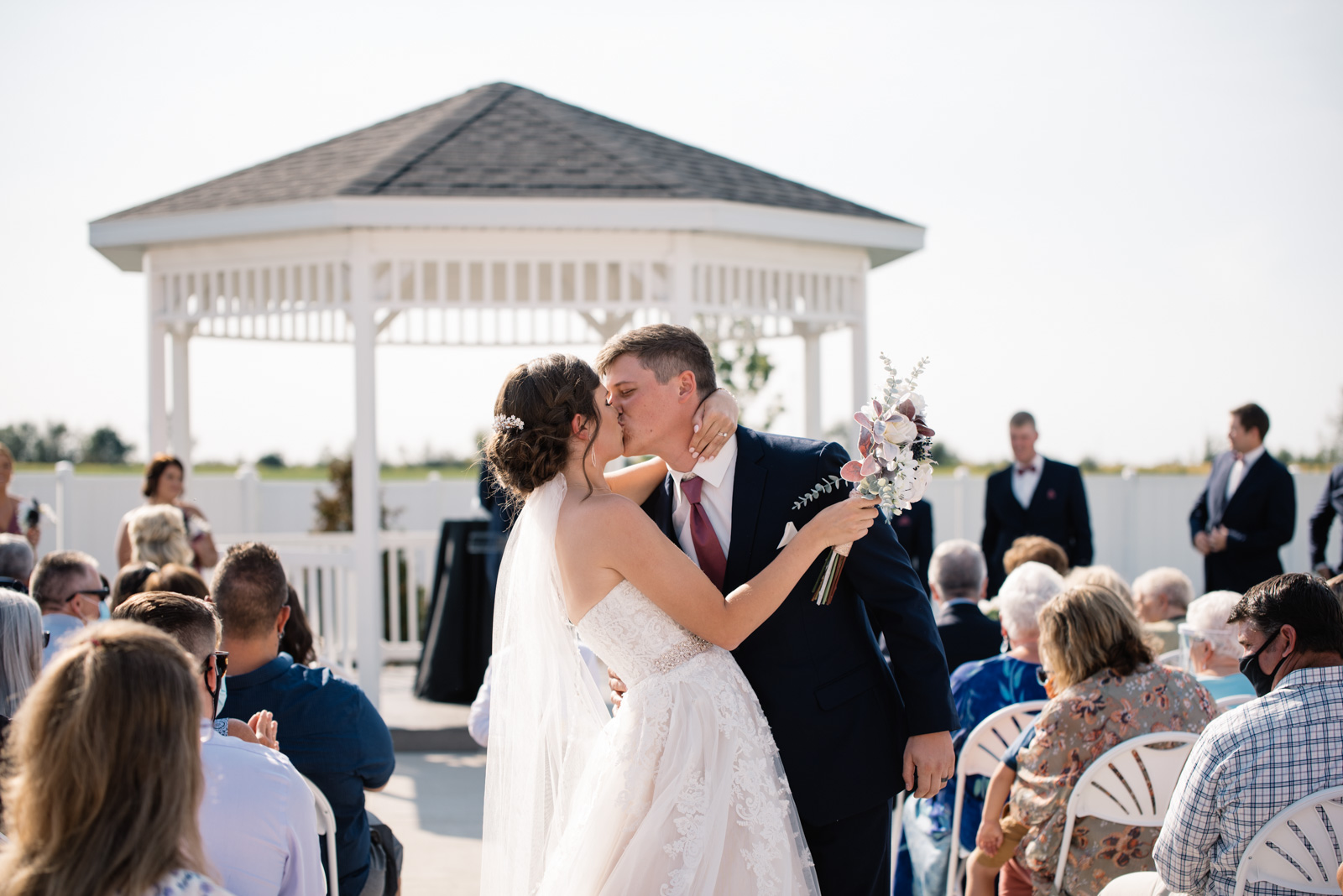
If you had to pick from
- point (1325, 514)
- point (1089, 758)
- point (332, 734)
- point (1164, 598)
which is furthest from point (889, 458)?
point (1325, 514)

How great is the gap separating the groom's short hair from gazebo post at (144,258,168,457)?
20.5 ft

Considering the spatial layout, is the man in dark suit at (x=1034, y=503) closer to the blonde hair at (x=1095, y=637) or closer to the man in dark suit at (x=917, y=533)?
the man in dark suit at (x=917, y=533)

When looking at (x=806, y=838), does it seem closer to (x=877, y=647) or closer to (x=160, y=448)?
(x=877, y=647)

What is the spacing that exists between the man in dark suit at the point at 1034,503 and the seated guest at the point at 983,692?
3772 mm

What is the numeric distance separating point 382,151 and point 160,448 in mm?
2819

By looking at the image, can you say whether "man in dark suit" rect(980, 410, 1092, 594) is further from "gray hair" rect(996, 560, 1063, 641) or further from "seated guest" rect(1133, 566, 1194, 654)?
"gray hair" rect(996, 560, 1063, 641)

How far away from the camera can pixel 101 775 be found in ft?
5.22

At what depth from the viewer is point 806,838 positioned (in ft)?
9.56

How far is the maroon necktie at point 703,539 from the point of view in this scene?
298 cm

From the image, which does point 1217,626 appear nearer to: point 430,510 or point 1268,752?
point 1268,752

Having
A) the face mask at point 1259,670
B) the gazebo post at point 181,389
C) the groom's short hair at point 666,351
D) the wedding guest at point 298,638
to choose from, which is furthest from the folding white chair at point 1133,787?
the gazebo post at point 181,389

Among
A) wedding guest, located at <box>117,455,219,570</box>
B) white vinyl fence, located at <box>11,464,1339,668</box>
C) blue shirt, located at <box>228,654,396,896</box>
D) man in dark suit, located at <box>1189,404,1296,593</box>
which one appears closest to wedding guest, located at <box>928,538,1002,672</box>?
blue shirt, located at <box>228,654,396,896</box>

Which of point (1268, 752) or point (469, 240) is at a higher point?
point (469, 240)

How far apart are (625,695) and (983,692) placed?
1.83 m
